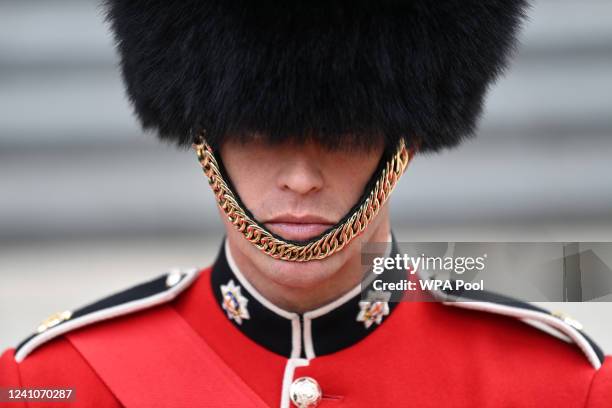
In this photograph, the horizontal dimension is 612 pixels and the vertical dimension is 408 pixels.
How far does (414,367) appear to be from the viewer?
5.70ft

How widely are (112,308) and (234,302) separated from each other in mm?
249

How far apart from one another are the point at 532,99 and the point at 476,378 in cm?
260

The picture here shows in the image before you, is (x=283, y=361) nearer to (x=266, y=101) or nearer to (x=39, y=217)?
(x=266, y=101)

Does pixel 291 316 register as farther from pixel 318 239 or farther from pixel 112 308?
pixel 112 308

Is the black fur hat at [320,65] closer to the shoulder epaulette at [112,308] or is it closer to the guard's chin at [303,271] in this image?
the guard's chin at [303,271]

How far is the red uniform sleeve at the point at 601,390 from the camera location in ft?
5.45

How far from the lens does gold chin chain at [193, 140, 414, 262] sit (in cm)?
162

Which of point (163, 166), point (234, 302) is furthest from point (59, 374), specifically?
point (163, 166)

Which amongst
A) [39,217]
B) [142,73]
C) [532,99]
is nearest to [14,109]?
[39,217]

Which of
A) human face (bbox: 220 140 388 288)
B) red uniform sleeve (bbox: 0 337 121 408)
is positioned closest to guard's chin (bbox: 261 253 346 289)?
human face (bbox: 220 140 388 288)

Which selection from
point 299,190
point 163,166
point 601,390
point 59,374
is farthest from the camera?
point 163,166

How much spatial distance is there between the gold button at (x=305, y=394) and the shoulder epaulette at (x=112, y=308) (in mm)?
343

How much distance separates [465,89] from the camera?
5.66 ft

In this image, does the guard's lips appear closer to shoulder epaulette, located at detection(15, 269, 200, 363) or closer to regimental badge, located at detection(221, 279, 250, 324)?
regimental badge, located at detection(221, 279, 250, 324)
